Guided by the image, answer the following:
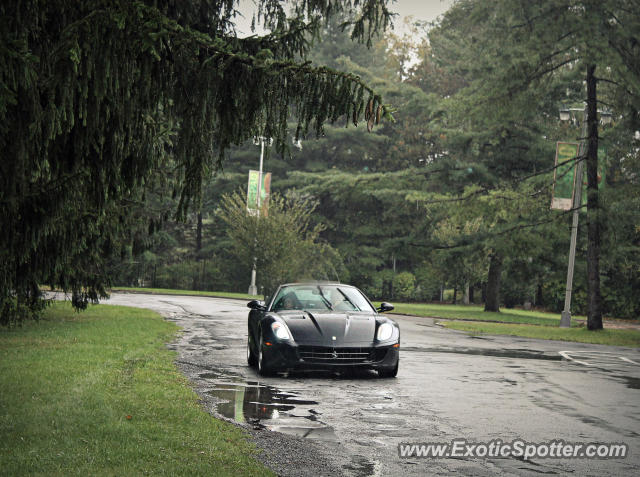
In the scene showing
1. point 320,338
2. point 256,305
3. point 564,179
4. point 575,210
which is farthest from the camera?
point 564,179

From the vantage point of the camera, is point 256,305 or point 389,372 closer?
point 389,372

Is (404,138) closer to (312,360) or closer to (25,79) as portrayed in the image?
(312,360)

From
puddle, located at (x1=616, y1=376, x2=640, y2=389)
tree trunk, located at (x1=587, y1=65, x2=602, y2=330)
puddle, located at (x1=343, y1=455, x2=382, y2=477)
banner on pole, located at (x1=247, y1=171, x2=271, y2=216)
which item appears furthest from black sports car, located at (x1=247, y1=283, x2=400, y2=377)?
banner on pole, located at (x1=247, y1=171, x2=271, y2=216)

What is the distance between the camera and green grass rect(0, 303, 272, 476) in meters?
6.23

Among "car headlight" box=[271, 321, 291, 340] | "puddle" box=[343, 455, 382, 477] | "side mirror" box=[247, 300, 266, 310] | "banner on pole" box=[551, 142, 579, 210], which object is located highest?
"banner on pole" box=[551, 142, 579, 210]

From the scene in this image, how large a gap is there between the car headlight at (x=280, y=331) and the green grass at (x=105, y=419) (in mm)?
1601

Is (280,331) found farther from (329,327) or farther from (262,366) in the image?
(329,327)

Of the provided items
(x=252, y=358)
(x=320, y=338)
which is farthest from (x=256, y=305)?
(x=320, y=338)

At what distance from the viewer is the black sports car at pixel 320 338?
473 inches

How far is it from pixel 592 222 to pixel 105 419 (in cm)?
2517

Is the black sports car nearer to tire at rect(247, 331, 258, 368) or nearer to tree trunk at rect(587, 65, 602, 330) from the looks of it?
tire at rect(247, 331, 258, 368)

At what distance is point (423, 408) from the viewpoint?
9758 millimetres

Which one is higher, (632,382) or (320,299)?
(320,299)

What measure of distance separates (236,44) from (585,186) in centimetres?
2431
